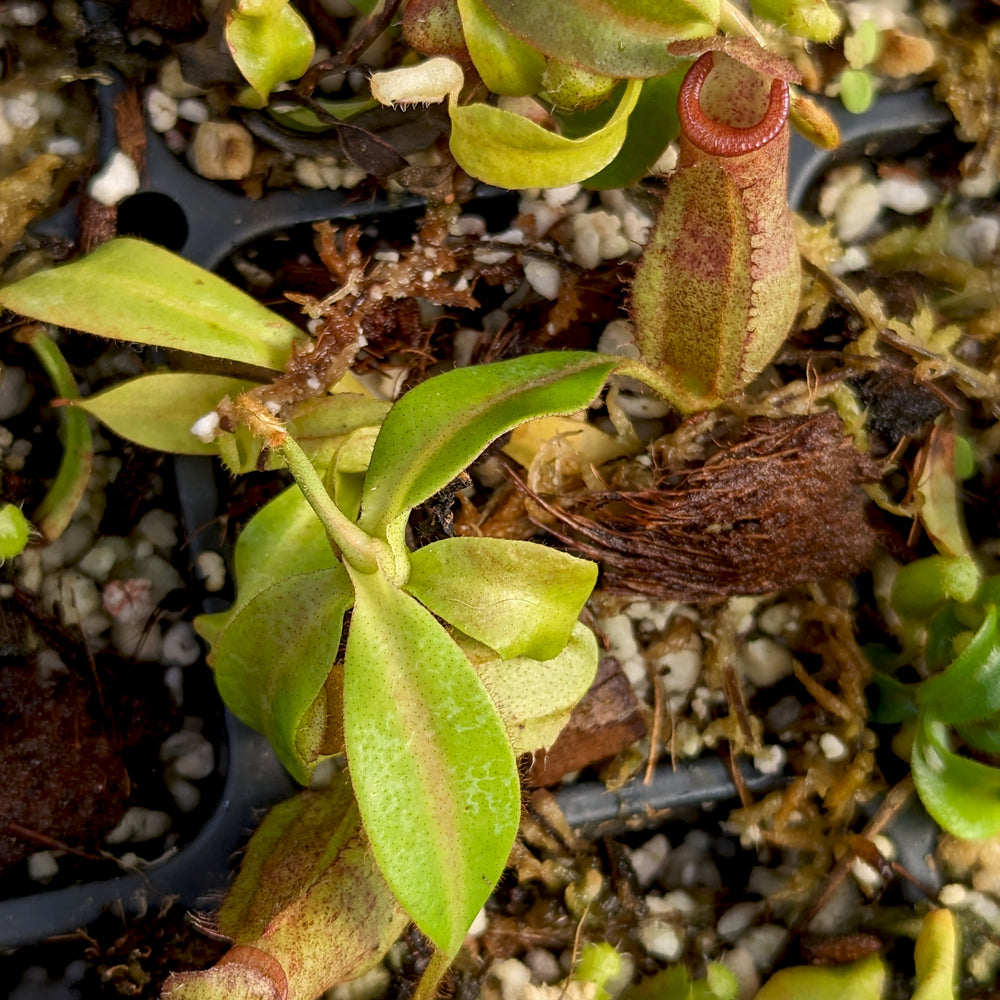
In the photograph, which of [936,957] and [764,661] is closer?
[936,957]

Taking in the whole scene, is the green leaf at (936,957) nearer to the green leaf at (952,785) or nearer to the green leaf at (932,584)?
the green leaf at (952,785)

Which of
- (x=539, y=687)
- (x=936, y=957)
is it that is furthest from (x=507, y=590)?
(x=936, y=957)

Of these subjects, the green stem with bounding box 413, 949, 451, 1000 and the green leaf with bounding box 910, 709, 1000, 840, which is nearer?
the green stem with bounding box 413, 949, 451, 1000

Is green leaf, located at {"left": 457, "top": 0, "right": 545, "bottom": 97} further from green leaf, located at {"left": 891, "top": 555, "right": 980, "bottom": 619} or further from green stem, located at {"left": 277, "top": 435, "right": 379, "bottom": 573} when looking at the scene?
green leaf, located at {"left": 891, "top": 555, "right": 980, "bottom": 619}

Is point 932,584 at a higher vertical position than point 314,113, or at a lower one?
lower

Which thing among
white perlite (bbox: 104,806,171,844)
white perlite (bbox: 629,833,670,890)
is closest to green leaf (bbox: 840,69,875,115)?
white perlite (bbox: 629,833,670,890)

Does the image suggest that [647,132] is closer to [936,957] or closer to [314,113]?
[314,113]
